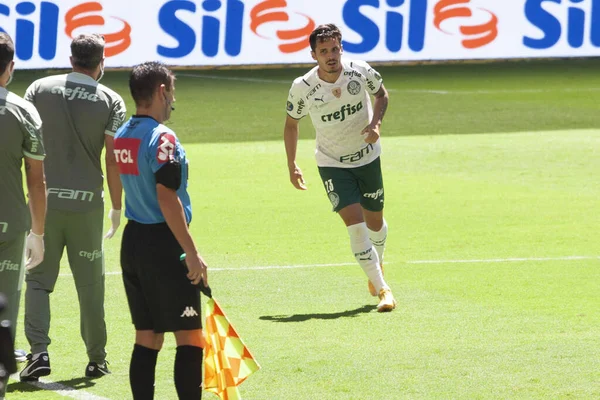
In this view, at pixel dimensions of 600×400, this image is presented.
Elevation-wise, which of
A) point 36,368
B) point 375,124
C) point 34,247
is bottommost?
point 36,368

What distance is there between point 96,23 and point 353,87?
1528 cm

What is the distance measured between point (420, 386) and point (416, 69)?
26852mm

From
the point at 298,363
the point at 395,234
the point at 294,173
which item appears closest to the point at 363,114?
the point at 294,173

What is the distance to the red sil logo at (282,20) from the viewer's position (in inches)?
1012

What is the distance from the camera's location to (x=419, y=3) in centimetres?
2627

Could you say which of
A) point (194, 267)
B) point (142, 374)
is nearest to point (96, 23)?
point (142, 374)

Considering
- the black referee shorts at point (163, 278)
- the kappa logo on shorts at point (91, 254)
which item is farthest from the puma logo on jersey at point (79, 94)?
the black referee shorts at point (163, 278)

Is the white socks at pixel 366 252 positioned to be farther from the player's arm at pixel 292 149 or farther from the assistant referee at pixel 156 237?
the assistant referee at pixel 156 237

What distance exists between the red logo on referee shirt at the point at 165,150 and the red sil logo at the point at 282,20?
19.7 metres

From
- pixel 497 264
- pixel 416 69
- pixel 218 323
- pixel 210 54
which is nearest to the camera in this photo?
pixel 218 323

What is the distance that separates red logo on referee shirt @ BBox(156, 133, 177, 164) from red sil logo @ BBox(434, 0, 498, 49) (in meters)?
20.7

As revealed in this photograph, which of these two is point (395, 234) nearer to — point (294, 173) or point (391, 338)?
point (294, 173)

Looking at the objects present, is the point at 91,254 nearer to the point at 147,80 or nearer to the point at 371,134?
the point at 147,80

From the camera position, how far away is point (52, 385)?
760 centimetres
